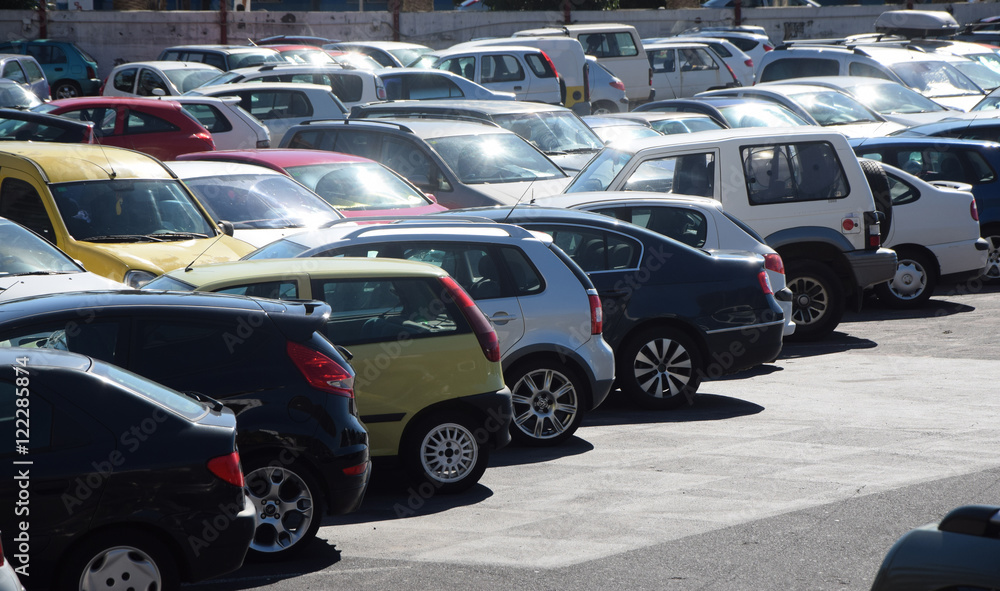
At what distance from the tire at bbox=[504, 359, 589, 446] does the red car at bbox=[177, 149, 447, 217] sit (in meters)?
4.29

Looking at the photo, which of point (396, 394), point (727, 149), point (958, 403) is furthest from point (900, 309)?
point (396, 394)

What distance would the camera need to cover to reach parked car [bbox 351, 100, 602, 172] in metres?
16.7

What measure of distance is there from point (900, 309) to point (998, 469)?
6.92m

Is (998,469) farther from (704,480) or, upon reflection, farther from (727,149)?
(727,149)

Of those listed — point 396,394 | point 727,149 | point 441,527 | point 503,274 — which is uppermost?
point 727,149

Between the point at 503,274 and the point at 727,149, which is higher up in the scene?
the point at 727,149

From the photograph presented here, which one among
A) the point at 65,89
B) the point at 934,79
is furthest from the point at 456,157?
the point at 65,89

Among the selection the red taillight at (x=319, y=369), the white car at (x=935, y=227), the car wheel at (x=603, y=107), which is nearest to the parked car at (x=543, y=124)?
the white car at (x=935, y=227)

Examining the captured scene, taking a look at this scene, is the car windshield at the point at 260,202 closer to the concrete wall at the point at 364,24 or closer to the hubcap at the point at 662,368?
the hubcap at the point at 662,368

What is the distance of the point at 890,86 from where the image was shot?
20391mm

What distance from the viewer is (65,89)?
31.0 metres

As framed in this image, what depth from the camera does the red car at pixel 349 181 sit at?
13078 mm

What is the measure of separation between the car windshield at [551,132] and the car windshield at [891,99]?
540cm

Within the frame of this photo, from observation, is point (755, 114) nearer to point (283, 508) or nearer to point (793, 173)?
point (793, 173)
